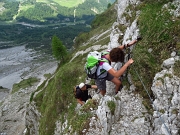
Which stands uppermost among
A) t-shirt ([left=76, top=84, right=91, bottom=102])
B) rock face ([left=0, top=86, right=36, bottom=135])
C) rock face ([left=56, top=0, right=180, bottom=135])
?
rock face ([left=56, top=0, right=180, bottom=135])

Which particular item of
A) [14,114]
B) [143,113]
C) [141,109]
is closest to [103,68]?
[141,109]

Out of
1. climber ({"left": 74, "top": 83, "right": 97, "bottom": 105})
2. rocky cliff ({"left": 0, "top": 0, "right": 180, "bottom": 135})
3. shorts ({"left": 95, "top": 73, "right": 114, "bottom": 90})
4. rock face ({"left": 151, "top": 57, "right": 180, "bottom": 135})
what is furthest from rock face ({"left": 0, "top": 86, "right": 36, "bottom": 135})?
rock face ({"left": 151, "top": 57, "right": 180, "bottom": 135})

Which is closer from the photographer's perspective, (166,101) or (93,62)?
(166,101)

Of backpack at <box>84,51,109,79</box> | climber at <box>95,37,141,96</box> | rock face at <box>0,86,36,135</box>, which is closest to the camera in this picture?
climber at <box>95,37,141,96</box>

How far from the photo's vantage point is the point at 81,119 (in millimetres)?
14953

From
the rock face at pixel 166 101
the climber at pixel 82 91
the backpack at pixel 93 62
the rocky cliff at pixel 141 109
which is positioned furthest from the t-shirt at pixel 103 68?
the climber at pixel 82 91

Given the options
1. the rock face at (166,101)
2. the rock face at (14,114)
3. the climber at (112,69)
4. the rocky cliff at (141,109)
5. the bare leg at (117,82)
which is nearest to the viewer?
the rock face at (166,101)

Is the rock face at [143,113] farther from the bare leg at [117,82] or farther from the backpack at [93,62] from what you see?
the backpack at [93,62]

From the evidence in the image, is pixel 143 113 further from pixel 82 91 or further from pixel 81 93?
pixel 81 93

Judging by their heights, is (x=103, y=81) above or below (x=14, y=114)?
above

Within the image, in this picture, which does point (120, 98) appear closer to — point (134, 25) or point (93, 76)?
point (93, 76)

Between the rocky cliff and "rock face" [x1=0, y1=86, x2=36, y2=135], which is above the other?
the rocky cliff

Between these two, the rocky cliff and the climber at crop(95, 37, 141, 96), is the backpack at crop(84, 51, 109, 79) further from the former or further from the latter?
the rocky cliff

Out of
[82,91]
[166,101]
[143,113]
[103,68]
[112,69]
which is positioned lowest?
[82,91]
